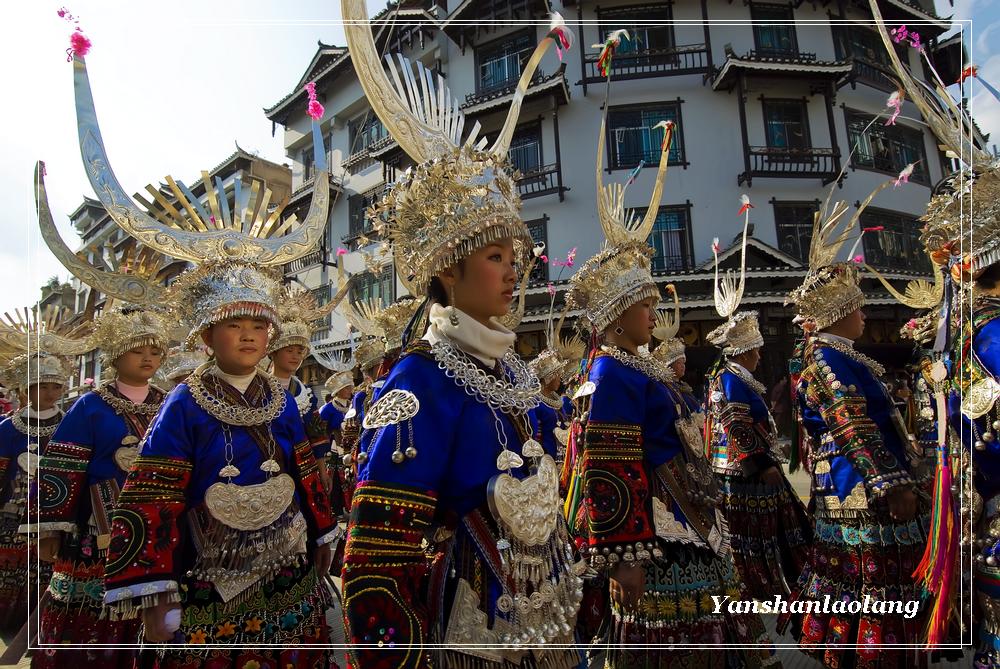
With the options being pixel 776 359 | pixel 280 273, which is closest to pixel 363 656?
pixel 280 273

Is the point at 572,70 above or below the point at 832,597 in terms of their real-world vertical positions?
above

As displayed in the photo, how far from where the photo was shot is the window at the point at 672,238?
17.4m

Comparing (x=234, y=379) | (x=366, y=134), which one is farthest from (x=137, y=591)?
(x=366, y=134)

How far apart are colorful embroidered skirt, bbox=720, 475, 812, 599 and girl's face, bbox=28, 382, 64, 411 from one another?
6.69 metres

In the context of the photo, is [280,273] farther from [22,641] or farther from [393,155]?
[393,155]


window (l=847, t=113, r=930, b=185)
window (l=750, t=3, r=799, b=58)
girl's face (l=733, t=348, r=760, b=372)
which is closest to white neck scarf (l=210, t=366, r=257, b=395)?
girl's face (l=733, t=348, r=760, b=372)

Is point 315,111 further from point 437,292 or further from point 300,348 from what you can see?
point 300,348

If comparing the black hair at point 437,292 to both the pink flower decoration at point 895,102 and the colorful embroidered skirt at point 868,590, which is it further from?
the pink flower decoration at point 895,102

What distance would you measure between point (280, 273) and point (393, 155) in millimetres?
17140

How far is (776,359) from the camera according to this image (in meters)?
16.2

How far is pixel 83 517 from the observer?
365 cm

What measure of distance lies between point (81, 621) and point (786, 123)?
2058cm

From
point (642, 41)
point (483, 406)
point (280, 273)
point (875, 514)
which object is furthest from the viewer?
point (642, 41)

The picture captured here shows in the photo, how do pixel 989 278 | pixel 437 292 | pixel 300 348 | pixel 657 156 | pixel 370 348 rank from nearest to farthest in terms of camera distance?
pixel 437 292 < pixel 989 278 < pixel 300 348 < pixel 370 348 < pixel 657 156
